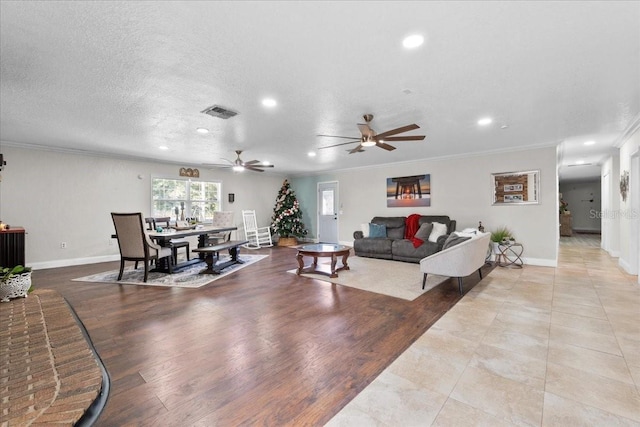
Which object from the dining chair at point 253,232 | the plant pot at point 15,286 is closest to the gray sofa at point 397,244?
the dining chair at point 253,232

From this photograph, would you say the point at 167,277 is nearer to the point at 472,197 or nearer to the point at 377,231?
the point at 377,231

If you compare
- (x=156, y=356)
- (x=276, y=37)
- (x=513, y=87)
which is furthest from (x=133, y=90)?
(x=513, y=87)

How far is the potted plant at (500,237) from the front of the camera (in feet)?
17.8

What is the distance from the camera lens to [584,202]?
38.6 feet

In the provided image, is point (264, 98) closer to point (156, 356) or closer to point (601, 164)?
point (156, 356)

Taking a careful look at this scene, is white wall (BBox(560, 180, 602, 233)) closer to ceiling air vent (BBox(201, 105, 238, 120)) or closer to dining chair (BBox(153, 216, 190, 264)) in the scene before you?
ceiling air vent (BBox(201, 105, 238, 120))

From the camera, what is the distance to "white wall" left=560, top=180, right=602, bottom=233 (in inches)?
451

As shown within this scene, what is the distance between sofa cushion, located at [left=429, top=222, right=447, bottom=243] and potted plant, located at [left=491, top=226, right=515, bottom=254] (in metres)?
0.93

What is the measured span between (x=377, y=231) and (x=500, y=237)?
247 cm

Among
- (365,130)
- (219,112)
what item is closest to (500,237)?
(365,130)

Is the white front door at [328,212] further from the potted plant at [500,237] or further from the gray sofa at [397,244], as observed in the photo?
the potted plant at [500,237]

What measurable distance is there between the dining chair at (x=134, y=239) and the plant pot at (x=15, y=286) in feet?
4.25

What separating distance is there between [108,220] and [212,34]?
19.2 feet

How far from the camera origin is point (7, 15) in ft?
5.60
